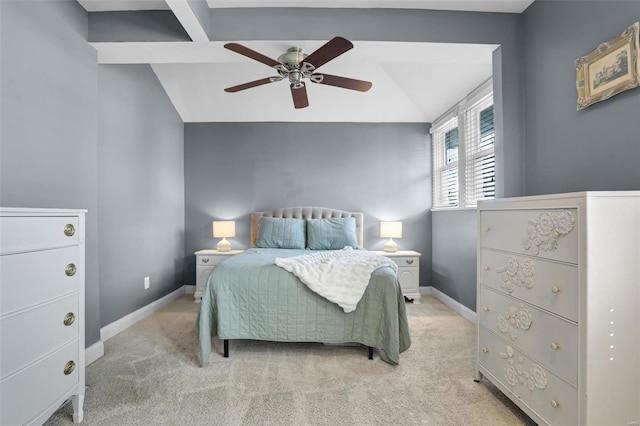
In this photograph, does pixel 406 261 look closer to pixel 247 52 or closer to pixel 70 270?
pixel 247 52

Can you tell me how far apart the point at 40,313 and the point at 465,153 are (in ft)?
12.2

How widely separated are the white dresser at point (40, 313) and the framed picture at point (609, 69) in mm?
2826

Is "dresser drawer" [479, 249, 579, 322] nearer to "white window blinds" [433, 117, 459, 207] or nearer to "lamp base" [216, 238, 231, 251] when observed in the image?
"white window blinds" [433, 117, 459, 207]

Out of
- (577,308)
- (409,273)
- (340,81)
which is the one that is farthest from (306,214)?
(577,308)

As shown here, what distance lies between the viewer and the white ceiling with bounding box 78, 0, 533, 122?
221 centimetres

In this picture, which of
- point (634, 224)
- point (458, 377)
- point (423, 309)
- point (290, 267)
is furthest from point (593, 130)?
point (423, 309)

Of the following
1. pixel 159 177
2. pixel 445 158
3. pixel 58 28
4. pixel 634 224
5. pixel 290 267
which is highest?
pixel 58 28

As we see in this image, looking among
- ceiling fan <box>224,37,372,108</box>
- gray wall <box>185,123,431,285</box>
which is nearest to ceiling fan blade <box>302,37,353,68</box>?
ceiling fan <box>224,37,372,108</box>

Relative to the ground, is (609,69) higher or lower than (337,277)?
higher

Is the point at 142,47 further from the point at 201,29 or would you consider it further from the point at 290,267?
the point at 290,267

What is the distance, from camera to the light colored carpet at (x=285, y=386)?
1597mm

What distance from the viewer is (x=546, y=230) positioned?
4.42ft

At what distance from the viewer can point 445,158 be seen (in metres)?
3.88

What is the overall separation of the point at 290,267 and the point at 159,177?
2.30 m
